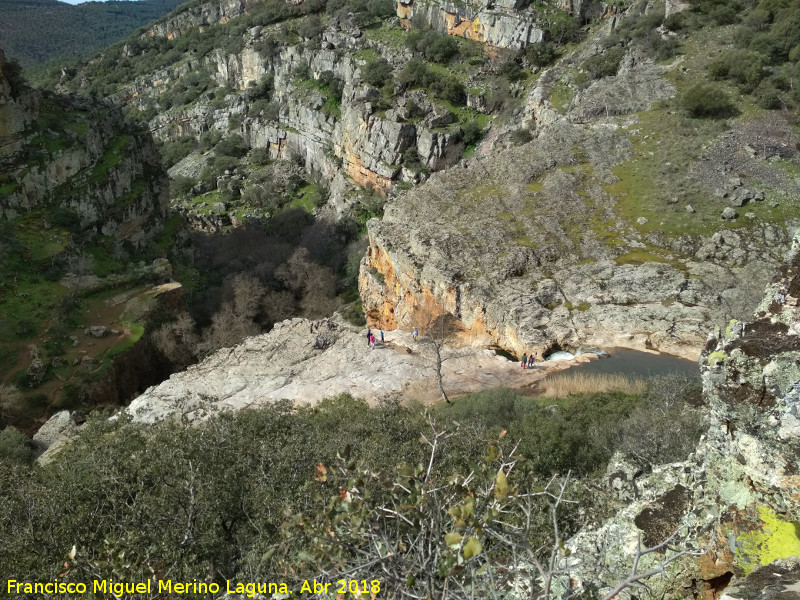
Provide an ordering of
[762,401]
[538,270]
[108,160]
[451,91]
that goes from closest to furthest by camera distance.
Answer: [762,401], [538,270], [108,160], [451,91]

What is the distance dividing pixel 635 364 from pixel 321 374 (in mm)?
10419

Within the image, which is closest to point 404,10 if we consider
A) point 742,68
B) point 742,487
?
point 742,68

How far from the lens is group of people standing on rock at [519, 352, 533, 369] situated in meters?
16.6

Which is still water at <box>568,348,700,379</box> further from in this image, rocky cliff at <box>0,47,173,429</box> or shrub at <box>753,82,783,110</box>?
rocky cliff at <box>0,47,173,429</box>

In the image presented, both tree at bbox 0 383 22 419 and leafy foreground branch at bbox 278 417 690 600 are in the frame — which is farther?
tree at bbox 0 383 22 419

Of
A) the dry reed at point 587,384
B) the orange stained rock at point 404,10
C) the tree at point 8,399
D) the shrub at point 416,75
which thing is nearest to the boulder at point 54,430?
the tree at point 8,399

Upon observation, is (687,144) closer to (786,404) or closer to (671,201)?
(671,201)

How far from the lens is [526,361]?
55.0ft

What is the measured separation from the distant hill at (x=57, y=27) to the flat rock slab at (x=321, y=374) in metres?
96.3

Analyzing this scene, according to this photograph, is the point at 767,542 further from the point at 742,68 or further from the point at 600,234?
the point at 742,68

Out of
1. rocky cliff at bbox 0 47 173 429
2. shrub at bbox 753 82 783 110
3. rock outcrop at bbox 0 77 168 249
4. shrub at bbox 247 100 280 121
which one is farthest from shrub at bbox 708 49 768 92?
shrub at bbox 247 100 280 121

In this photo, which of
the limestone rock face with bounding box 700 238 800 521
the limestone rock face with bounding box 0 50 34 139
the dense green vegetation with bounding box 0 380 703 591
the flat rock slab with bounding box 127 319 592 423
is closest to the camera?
the limestone rock face with bounding box 700 238 800 521

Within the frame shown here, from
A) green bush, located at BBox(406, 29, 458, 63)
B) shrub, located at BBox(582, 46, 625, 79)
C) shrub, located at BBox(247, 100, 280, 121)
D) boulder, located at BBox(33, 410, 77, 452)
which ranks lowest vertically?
boulder, located at BBox(33, 410, 77, 452)

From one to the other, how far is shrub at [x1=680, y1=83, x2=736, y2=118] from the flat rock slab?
60.5 ft
